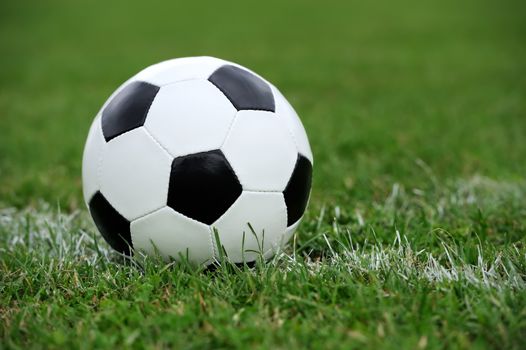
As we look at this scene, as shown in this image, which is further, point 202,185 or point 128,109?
point 128,109

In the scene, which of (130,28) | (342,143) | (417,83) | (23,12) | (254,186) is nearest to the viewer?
(254,186)

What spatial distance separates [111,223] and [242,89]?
813 mm

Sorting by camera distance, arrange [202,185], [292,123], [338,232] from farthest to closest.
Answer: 1. [338,232]
2. [292,123]
3. [202,185]

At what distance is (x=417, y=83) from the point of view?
7.76 m

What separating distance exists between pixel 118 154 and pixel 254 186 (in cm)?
59

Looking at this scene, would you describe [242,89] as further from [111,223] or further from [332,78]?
[332,78]

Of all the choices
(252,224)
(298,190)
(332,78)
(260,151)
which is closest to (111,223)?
(252,224)

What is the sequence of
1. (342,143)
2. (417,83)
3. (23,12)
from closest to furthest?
(342,143) → (417,83) → (23,12)

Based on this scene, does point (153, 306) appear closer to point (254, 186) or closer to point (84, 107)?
point (254, 186)

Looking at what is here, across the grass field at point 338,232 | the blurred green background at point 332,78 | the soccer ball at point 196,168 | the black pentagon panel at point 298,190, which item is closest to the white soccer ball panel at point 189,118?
the soccer ball at point 196,168

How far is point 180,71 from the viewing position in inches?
103

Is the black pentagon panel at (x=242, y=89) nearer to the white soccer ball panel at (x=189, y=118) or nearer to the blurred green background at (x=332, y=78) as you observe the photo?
the white soccer ball panel at (x=189, y=118)

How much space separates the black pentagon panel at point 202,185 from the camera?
7.76ft

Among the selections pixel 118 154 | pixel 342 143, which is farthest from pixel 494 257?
pixel 342 143
